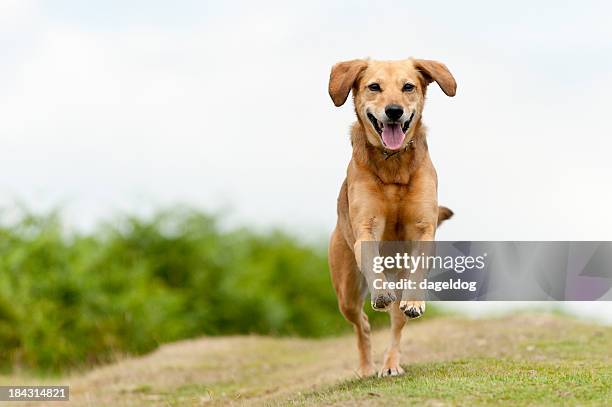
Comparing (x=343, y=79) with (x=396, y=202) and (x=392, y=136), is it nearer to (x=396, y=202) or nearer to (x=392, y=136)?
(x=392, y=136)

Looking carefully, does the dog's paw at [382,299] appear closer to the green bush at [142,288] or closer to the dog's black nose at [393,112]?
the dog's black nose at [393,112]

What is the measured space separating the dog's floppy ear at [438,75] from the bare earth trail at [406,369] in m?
3.04

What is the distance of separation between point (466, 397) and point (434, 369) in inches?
94.1

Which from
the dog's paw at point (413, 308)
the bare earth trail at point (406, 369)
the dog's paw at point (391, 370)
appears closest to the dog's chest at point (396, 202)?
the dog's paw at point (413, 308)

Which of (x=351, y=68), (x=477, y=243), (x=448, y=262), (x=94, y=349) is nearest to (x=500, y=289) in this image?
(x=477, y=243)

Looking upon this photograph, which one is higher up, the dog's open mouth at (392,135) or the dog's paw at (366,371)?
the dog's open mouth at (392,135)

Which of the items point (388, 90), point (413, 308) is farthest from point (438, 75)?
point (413, 308)

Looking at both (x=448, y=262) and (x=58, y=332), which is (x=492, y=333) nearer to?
(x=448, y=262)

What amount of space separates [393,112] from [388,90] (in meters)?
0.29

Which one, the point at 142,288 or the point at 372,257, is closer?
the point at 372,257

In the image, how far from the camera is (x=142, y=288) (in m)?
25.2

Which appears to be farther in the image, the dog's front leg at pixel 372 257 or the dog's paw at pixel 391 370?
the dog's paw at pixel 391 370

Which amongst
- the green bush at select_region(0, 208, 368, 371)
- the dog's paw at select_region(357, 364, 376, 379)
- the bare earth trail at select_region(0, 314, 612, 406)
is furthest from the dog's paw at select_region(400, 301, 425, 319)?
the green bush at select_region(0, 208, 368, 371)

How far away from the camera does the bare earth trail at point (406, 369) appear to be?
8.95 meters
